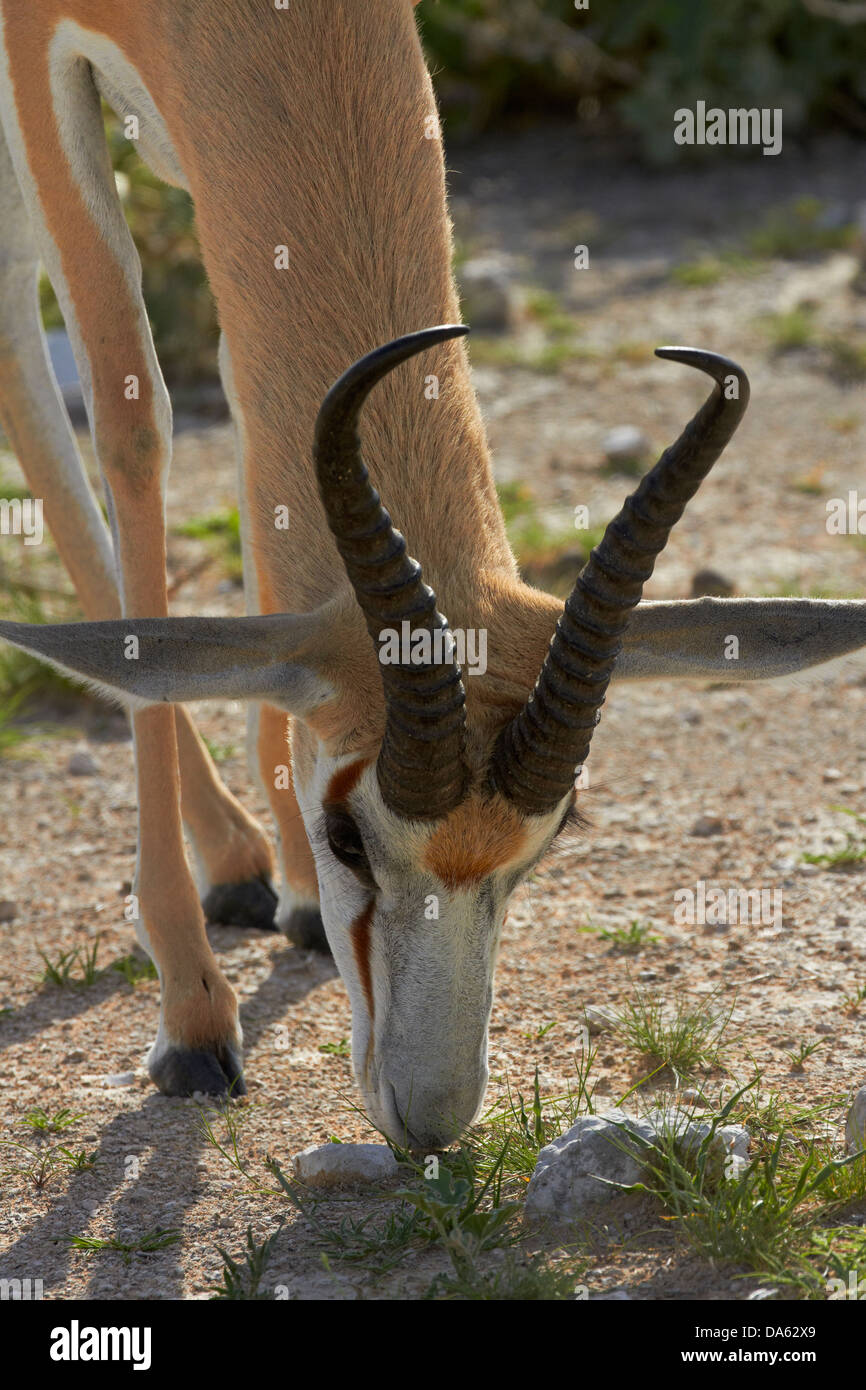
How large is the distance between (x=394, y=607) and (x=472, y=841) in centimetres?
64

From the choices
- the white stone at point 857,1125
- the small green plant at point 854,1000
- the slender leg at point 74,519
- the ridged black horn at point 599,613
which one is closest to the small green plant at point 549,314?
the slender leg at point 74,519

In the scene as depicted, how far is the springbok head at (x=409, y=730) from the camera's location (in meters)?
3.82

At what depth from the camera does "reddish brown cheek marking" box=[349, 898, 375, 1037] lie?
4.41 metres

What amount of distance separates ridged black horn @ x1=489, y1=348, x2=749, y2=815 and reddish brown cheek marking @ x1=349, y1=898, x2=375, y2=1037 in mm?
573

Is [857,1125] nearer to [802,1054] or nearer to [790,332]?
[802,1054]

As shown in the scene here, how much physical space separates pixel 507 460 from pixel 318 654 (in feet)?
21.7

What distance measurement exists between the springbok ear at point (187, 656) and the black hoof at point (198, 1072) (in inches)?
56.5

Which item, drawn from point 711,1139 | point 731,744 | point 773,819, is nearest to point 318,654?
point 711,1139

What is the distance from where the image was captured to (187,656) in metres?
4.18

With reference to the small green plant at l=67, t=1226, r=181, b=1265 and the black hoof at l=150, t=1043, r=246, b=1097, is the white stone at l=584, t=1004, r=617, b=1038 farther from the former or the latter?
the small green plant at l=67, t=1226, r=181, b=1265

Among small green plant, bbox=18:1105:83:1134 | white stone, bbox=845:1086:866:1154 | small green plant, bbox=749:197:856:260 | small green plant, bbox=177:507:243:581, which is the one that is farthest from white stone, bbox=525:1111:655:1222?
small green plant, bbox=749:197:856:260

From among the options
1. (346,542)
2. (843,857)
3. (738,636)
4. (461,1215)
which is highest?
(346,542)

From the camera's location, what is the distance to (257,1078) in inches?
211
